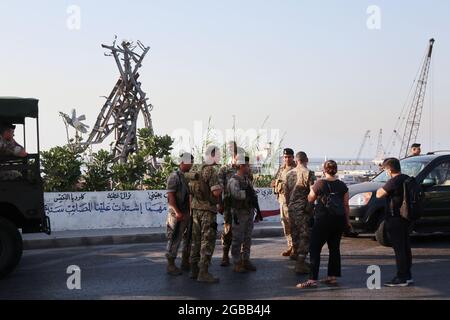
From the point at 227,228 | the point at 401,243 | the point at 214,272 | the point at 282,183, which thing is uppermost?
the point at 282,183

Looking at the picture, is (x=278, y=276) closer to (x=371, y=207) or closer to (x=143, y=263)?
(x=143, y=263)

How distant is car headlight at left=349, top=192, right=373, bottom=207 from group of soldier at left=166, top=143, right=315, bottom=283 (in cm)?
230

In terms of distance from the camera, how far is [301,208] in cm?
825

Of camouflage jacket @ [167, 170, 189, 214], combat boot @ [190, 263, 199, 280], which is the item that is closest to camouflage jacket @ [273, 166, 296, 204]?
camouflage jacket @ [167, 170, 189, 214]

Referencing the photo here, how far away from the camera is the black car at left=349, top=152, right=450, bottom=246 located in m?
10.6

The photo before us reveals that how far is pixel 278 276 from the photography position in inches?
319

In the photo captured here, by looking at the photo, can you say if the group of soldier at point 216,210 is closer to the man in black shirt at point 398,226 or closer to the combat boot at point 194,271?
the combat boot at point 194,271

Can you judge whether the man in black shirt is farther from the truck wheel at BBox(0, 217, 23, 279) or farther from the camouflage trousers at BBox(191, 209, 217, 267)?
the truck wheel at BBox(0, 217, 23, 279)

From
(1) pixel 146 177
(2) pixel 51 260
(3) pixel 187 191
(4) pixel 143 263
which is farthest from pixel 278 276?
(1) pixel 146 177

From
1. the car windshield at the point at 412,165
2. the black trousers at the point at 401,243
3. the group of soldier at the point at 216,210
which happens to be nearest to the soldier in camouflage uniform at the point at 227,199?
the group of soldier at the point at 216,210

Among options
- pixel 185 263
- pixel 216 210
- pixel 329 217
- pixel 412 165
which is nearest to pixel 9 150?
pixel 185 263

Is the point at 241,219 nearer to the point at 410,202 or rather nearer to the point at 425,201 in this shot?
the point at 410,202

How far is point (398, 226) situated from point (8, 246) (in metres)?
5.05

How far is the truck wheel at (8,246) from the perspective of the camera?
802cm
